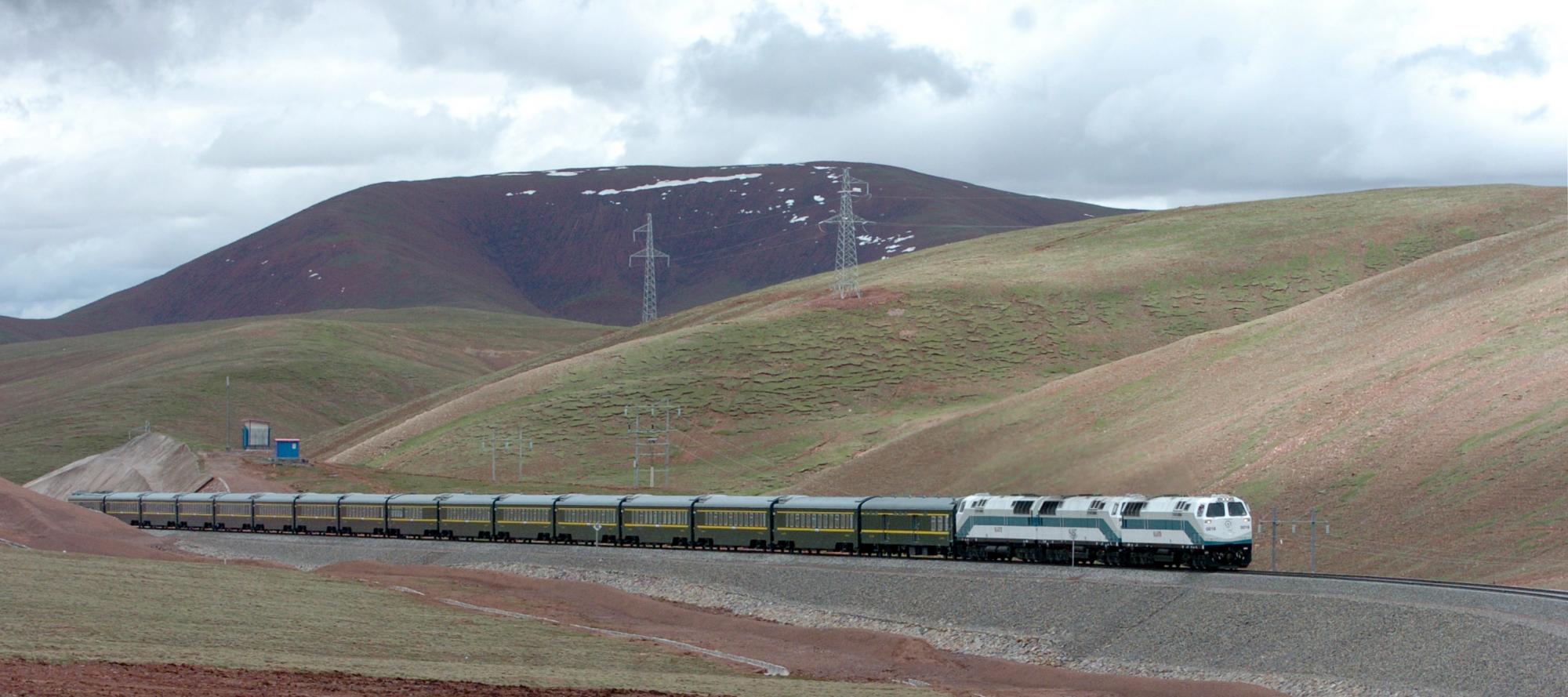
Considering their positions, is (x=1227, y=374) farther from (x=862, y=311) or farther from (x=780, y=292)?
(x=780, y=292)

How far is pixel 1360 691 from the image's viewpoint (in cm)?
Answer: 3584

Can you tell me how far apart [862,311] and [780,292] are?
38851mm

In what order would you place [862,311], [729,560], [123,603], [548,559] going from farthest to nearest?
[862,311], [548,559], [729,560], [123,603]

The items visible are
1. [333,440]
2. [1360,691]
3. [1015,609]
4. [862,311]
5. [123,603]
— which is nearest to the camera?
[1360,691]

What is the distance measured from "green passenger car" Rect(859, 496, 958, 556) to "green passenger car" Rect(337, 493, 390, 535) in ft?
110

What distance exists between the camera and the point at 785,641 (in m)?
49.0

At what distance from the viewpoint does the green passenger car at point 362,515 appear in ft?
276

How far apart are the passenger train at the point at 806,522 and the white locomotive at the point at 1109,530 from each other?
4 cm

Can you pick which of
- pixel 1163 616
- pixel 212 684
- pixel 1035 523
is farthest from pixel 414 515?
pixel 212 684

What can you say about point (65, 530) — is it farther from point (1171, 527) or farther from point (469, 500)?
point (1171, 527)

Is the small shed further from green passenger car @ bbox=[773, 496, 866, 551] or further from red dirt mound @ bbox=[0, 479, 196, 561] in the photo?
green passenger car @ bbox=[773, 496, 866, 551]

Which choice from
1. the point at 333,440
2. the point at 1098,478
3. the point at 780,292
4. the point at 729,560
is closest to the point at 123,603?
the point at 729,560

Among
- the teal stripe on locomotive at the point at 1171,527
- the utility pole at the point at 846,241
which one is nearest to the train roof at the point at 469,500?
the teal stripe on locomotive at the point at 1171,527

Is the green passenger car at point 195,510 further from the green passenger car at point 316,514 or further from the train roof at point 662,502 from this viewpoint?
the train roof at point 662,502
